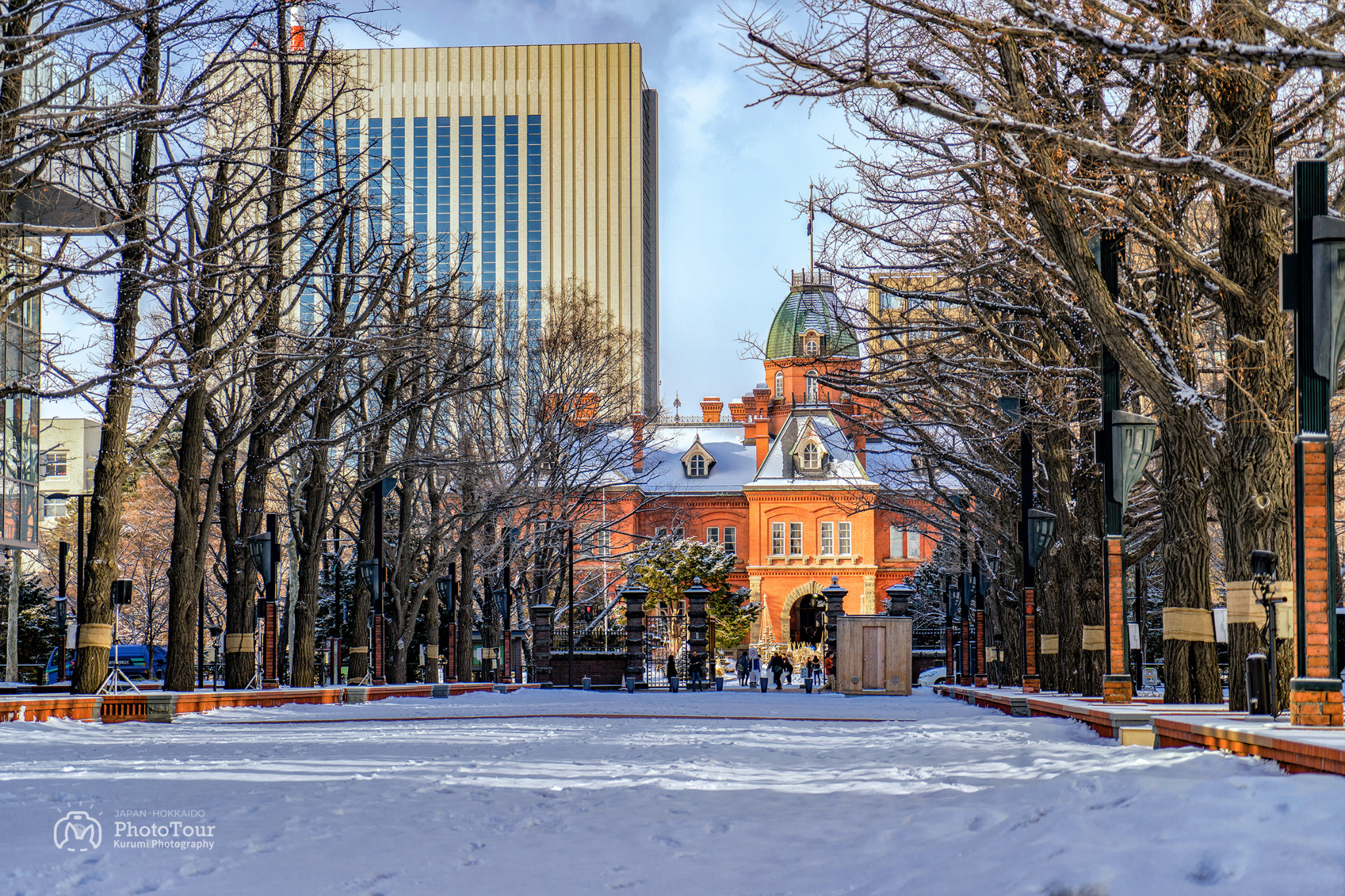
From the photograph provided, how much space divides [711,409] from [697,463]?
314 inches

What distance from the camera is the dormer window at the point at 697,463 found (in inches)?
3393

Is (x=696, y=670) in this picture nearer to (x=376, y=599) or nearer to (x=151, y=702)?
(x=376, y=599)

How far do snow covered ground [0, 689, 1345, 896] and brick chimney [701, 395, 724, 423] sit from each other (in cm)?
8019

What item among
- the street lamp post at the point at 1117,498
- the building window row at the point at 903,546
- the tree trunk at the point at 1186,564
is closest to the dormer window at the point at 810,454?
the building window row at the point at 903,546

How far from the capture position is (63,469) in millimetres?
60281

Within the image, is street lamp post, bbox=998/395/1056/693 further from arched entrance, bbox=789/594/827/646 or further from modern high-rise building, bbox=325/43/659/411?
modern high-rise building, bbox=325/43/659/411

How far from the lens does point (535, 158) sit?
12350 centimetres

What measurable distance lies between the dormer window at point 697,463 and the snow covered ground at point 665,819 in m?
72.6

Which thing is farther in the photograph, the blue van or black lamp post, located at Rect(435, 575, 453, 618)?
the blue van

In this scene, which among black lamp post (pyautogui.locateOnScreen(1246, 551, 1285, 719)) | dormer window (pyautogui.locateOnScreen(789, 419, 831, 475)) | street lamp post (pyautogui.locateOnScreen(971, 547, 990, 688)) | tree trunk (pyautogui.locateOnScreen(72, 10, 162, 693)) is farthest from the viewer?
dormer window (pyautogui.locateOnScreen(789, 419, 831, 475))

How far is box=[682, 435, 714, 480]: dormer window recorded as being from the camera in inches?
3393

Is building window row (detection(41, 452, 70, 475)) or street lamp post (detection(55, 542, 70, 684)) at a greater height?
building window row (detection(41, 452, 70, 475))

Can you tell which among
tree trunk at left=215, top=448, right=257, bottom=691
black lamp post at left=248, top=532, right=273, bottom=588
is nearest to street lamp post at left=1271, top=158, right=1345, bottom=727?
black lamp post at left=248, top=532, right=273, bottom=588

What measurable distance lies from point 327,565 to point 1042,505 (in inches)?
1209
